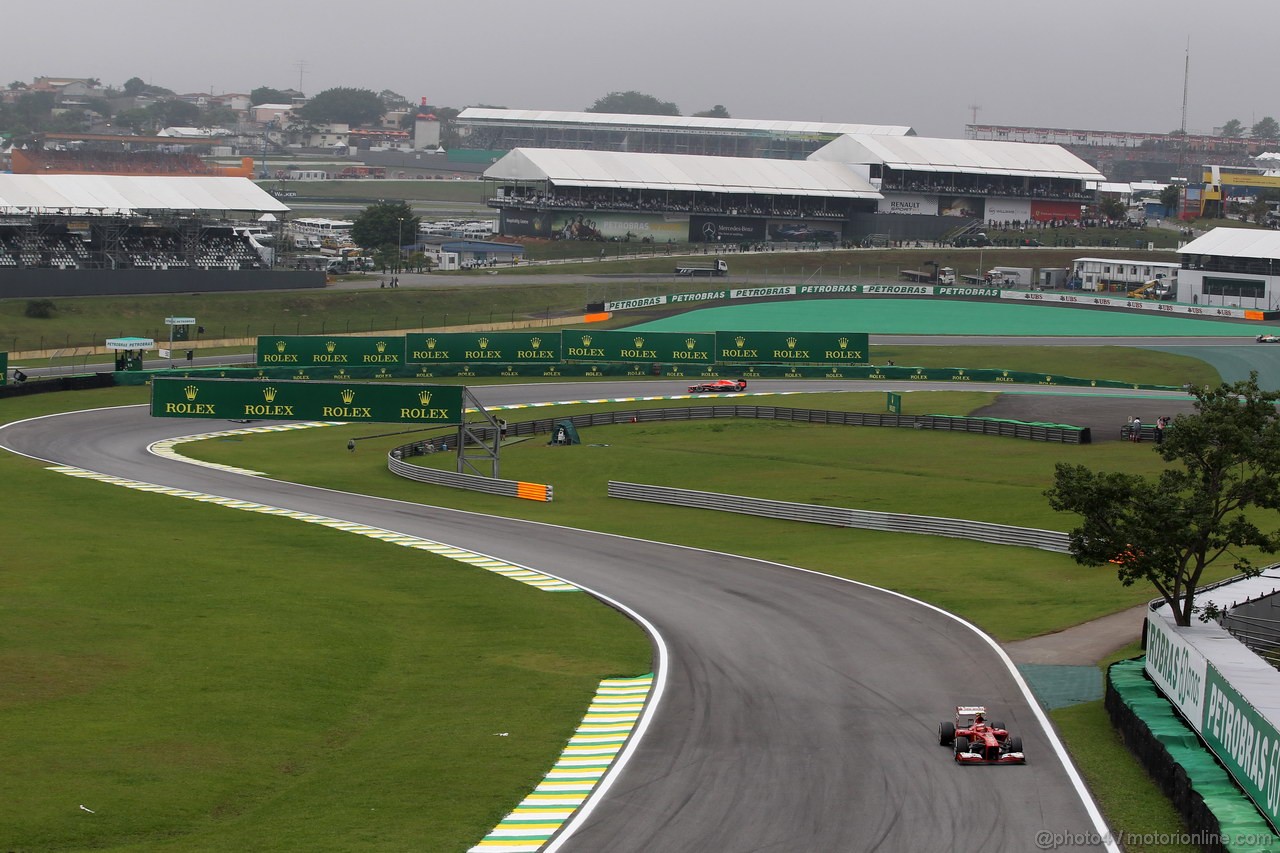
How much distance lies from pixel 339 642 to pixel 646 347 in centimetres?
7122

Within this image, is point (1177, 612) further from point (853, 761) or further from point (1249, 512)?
point (1249, 512)

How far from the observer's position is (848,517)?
187ft

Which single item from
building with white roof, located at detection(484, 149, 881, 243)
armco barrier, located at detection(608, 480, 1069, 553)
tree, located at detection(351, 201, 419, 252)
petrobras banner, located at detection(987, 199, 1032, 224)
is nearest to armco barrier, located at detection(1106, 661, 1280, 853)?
armco barrier, located at detection(608, 480, 1069, 553)

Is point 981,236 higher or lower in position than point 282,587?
higher

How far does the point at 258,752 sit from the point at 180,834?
436cm

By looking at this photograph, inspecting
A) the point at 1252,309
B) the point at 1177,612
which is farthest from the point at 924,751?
the point at 1252,309

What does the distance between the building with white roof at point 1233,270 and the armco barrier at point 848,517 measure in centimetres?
9987

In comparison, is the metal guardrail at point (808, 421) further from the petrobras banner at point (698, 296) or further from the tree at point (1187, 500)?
the petrobras banner at point (698, 296)

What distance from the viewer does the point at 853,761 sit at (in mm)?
27406

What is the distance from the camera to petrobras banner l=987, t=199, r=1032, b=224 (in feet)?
646

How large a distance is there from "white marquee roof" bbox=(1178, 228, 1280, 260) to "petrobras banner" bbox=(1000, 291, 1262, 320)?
8.43 metres

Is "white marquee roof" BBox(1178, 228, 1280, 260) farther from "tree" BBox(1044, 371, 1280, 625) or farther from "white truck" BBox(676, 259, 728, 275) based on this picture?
"tree" BBox(1044, 371, 1280, 625)

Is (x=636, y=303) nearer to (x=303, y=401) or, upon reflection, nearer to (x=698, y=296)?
(x=698, y=296)

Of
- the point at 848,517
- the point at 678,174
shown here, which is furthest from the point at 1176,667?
the point at 678,174
